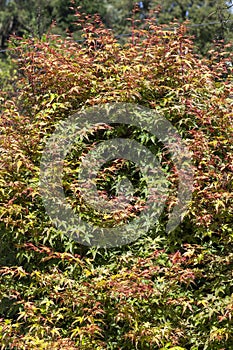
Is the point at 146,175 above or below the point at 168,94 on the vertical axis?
below

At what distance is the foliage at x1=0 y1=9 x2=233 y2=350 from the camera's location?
3.06 m

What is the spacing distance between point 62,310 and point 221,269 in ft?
3.18

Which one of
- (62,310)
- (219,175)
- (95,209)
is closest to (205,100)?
(219,175)

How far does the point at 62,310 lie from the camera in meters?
3.21

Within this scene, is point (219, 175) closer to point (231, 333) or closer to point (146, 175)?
point (146, 175)

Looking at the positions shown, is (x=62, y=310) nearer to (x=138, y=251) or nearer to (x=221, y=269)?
(x=138, y=251)

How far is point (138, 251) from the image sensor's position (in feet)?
10.7

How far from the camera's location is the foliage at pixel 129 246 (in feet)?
10.0

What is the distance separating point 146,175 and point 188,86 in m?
0.61

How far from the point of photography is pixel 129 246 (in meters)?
3.28

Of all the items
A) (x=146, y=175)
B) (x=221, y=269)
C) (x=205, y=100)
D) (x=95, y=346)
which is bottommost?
(x=95, y=346)

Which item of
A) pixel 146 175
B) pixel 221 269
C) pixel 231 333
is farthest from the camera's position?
pixel 146 175

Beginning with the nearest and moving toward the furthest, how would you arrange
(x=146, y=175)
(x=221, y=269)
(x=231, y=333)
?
(x=231, y=333)
(x=221, y=269)
(x=146, y=175)

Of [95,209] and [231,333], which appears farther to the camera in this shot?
[95,209]
